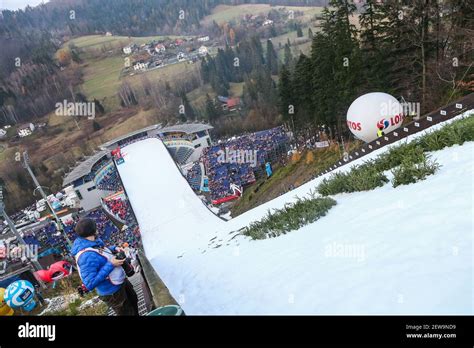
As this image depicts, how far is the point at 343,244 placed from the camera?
5.55m

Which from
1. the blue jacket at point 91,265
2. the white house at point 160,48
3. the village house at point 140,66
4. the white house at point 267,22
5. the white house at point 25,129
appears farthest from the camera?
the white house at point 267,22

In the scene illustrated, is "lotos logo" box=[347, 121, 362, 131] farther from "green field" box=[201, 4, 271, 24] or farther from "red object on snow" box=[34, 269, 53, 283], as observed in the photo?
"green field" box=[201, 4, 271, 24]

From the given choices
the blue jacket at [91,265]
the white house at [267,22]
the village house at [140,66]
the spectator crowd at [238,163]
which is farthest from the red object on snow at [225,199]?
the white house at [267,22]

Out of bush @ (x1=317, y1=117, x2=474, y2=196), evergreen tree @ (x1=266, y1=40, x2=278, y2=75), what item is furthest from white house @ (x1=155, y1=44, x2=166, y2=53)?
bush @ (x1=317, y1=117, x2=474, y2=196)

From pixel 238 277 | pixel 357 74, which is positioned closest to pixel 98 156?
pixel 357 74

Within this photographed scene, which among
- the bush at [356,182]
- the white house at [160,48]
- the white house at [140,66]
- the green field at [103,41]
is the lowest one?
the bush at [356,182]

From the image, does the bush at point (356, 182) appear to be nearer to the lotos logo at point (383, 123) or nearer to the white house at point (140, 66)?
the lotos logo at point (383, 123)

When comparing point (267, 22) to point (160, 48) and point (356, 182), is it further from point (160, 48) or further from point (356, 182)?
point (356, 182)

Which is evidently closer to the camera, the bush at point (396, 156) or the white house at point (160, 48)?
the bush at point (396, 156)

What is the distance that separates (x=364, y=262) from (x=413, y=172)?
11.3 feet

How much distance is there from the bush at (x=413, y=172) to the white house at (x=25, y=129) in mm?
111548

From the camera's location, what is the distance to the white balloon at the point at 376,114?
16844mm
